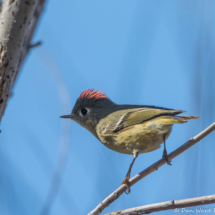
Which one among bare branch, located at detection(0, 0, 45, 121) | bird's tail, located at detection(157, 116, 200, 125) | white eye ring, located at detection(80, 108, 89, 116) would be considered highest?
bare branch, located at detection(0, 0, 45, 121)

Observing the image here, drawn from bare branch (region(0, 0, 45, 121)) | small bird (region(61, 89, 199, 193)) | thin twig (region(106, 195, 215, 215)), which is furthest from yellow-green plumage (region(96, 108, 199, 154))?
bare branch (region(0, 0, 45, 121))

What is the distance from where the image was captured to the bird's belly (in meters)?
2.43

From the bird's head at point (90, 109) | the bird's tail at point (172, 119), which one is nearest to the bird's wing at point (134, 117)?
the bird's tail at point (172, 119)

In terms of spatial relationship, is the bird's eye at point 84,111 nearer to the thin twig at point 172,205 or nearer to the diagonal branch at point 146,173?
the diagonal branch at point 146,173

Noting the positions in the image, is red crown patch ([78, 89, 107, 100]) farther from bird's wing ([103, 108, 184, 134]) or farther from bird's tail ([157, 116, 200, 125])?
bird's tail ([157, 116, 200, 125])

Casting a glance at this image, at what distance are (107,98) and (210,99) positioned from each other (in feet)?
5.47

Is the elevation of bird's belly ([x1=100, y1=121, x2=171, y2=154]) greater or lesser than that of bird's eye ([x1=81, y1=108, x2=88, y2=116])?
lesser

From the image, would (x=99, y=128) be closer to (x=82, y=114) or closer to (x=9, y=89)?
(x=82, y=114)

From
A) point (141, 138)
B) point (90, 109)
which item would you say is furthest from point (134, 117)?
point (90, 109)

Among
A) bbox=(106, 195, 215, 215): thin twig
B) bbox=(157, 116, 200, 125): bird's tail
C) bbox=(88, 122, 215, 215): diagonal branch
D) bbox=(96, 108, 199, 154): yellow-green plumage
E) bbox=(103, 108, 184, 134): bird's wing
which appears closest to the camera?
bbox=(106, 195, 215, 215): thin twig

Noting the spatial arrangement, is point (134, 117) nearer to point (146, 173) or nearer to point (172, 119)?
point (172, 119)

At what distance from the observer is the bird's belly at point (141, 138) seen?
243 centimetres

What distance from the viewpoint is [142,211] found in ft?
5.41

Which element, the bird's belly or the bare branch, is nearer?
the bare branch
